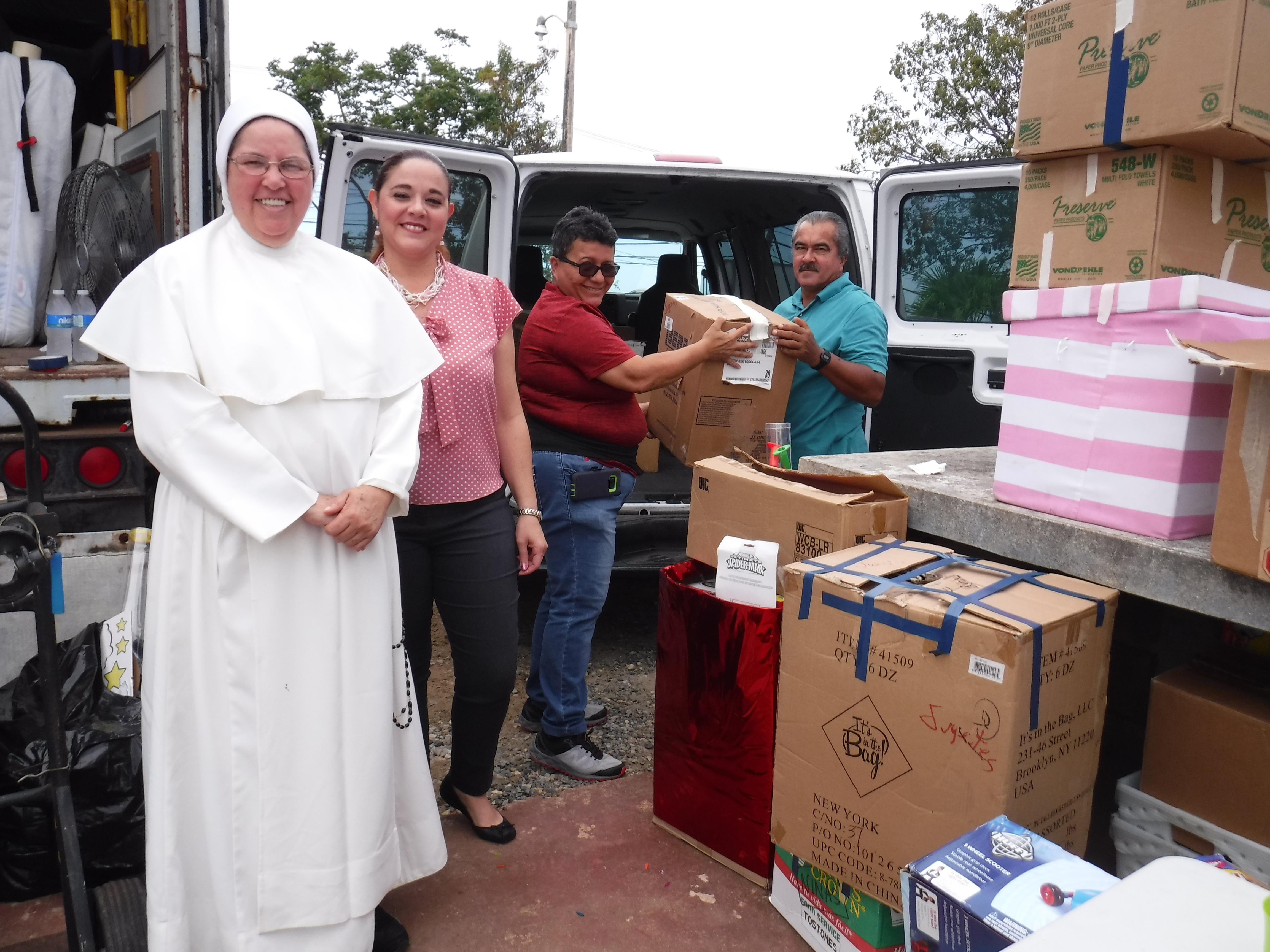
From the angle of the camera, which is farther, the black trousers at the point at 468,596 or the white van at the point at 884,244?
the white van at the point at 884,244

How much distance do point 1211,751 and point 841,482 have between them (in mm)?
988

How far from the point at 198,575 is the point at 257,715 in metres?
0.29

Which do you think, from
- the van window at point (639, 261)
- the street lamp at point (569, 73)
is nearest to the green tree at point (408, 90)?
the street lamp at point (569, 73)

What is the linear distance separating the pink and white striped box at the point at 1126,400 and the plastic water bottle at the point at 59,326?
2668 mm

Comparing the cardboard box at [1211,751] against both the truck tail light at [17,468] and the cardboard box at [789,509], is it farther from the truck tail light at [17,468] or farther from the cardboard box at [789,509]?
the truck tail light at [17,468]

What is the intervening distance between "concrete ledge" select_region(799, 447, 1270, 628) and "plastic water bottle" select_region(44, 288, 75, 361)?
7.50 feet

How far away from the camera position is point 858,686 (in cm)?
194

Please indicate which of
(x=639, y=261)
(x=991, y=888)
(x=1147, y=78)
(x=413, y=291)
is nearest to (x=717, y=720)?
(x=991, y=888)

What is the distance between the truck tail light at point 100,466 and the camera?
8.05 feet

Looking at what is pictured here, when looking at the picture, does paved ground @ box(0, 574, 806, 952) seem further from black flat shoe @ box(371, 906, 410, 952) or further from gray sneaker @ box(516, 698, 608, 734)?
gray sneaker @ box(516, 698, 608, 734)

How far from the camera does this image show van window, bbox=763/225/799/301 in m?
5.28

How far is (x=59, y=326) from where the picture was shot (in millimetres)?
2826

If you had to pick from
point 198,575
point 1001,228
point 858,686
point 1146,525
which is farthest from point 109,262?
point 1001,228

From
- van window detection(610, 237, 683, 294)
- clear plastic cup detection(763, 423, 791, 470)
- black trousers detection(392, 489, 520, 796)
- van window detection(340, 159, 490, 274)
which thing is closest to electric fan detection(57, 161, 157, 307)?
van window detection(340, 159, 490, 274)
